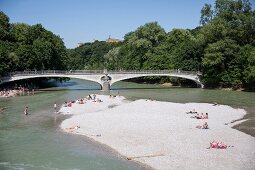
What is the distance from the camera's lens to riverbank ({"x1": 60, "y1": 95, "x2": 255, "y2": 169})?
2525cm

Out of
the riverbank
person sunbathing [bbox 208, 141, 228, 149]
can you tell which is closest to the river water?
the riverbank

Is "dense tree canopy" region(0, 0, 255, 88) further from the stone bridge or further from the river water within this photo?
the river water

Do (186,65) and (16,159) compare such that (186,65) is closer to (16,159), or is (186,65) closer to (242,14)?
(242,14)

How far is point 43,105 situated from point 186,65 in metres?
40.2

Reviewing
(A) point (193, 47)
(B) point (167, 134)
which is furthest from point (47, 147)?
(A) point (193, 47)

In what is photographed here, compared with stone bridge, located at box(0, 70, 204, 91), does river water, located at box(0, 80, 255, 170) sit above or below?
below

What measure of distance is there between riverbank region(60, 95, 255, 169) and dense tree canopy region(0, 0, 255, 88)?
25544mm

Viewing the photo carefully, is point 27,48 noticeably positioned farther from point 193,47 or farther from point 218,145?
point 218,145

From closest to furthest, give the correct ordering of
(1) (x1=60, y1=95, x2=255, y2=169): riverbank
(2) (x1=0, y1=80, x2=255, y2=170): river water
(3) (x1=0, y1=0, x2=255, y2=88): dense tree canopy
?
(2) (x1=0, y1=80, x2=255, y2=170): river water → (1) (x1=60, y1=95, x2=255, y2=169): riverbank → (3) (x1=0, y1=0, x2=255, y2=88): dense tree canopy

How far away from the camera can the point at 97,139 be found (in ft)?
105

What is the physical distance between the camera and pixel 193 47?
85250 millimetres

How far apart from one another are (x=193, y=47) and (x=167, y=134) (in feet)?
182

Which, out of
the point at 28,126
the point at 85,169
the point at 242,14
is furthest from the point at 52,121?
the point at 242,14

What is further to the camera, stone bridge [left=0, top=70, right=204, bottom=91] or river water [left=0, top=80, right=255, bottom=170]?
stone bridge [left=0, top=70, right=204, bottom=91]
